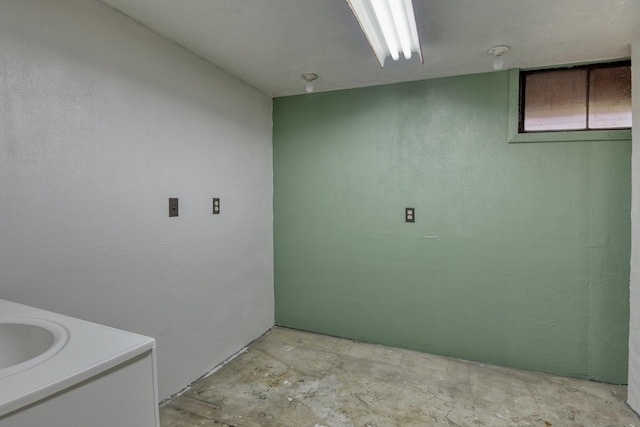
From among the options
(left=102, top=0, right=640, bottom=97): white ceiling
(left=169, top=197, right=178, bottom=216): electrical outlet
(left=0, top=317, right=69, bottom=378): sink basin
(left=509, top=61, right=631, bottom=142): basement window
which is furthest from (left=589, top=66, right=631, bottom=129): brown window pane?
(left=0, top=317, right=69, bottom=378): sink basin

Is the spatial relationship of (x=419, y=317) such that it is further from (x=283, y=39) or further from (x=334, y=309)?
(x=283, y=39)

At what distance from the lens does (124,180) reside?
1738 millimetres

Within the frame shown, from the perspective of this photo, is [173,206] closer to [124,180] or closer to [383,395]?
[124,180]

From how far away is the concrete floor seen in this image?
6.10 ft

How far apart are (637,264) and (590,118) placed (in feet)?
3.31

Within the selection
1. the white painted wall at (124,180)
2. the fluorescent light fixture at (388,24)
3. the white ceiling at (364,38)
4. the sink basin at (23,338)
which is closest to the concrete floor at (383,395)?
the white painted wall at (124,180)

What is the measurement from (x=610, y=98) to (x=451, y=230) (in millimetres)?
1358

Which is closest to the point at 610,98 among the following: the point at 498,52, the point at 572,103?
the point at 572,103

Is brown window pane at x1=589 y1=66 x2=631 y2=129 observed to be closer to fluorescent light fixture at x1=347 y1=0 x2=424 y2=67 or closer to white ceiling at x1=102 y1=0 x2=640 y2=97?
white ceiling at x1=102 y1=0 x2=640 y2=97

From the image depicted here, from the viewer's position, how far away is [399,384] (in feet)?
7.24

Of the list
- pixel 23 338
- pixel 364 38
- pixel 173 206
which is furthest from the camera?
pixel 173 206

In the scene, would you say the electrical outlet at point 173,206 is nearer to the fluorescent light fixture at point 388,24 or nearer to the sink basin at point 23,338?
the sink basin at point 23,338

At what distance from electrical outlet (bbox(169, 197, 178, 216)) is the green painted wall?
1.17 meters

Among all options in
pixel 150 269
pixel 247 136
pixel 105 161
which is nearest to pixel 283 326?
pixel 150 269
